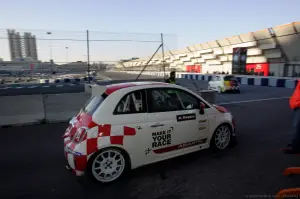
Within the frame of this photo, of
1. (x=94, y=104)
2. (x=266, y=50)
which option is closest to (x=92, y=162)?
(x=94, y=104)

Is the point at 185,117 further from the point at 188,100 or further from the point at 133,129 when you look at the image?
the point at 133,129

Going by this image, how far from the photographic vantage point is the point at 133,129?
3.59m

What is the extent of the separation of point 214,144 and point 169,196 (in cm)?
188

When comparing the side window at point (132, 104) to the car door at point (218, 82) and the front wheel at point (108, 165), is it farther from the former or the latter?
the car door at point (218, 82)

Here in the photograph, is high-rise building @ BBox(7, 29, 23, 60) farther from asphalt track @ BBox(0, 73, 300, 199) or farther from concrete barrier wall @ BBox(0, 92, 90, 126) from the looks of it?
asphalt track @ BBox(0, 73, 300, 199)

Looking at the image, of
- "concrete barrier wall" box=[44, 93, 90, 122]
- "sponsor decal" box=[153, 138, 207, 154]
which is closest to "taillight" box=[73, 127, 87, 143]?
"sponsor decal" box=[153, 138, 207, 154]

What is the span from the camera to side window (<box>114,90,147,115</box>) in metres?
3.64

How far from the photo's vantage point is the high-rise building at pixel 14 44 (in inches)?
391

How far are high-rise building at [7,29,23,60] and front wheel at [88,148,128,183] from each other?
9.13 m

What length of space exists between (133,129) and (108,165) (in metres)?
0.69

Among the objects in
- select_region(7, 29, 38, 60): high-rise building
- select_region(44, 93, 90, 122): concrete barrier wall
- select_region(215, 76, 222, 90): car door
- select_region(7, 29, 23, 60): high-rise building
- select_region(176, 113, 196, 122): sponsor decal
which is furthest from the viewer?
select_region(215, 76, 222, 90): car door

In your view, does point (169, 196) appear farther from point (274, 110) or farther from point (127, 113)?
point (274, 110)

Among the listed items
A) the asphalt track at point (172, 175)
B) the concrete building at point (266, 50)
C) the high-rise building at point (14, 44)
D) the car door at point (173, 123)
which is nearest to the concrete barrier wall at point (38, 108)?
the asphalt track at point (172, 175)

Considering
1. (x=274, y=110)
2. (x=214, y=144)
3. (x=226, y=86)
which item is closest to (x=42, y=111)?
(x=214, y=144)
